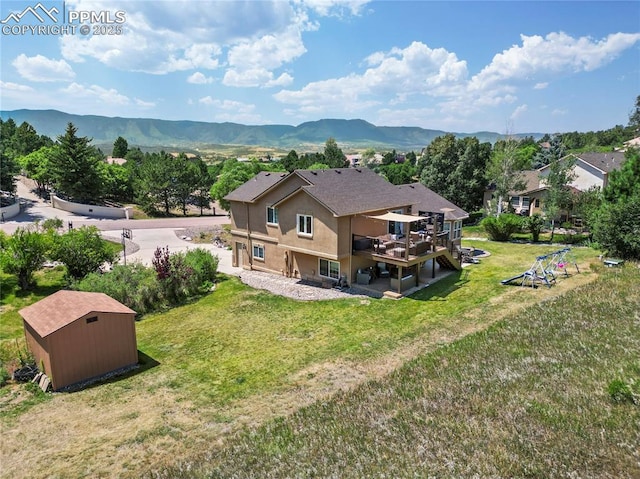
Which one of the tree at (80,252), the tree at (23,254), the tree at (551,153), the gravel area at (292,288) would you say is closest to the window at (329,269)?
the gravel area at (292,288)

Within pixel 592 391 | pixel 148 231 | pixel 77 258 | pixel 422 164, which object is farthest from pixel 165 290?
pixel 422 164

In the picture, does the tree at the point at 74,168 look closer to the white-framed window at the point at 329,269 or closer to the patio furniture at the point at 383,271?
the white-framed window at the point at 329,269

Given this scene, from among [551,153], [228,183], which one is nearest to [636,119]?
[551,153]

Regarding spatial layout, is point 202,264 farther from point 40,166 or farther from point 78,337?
point 40,166

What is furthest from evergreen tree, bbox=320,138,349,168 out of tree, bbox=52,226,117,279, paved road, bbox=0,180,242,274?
tree, bbox=52,226,117,279

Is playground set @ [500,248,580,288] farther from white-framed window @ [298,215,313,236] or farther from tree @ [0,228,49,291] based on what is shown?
tree @ [0,228,49,291]

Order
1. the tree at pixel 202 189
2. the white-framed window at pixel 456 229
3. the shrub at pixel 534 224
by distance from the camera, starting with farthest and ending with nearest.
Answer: the tree at pixel 202 189, the shrub at pixel 534 224, the white-framed window at pixel 456 229
